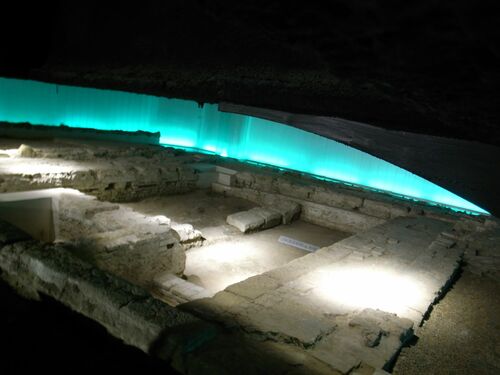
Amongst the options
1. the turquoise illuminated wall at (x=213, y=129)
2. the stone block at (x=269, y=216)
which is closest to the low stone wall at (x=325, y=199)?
the stone block at (x=269, y=216)

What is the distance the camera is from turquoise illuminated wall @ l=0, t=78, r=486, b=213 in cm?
1268

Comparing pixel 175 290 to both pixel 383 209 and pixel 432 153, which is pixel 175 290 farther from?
pixel 383 209

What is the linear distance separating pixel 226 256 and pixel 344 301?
120 inches

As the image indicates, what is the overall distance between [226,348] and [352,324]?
1346 mm

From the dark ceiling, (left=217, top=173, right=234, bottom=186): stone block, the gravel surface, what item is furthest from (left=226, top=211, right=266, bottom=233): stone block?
the dark ceiling

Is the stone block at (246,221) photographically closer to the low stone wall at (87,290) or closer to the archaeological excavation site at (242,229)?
the archaeological excavation site at (242,229)

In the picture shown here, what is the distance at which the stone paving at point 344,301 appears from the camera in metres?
3.22

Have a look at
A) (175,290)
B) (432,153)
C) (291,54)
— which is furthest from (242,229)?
(291,54)

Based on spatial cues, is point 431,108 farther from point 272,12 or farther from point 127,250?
point 127,250

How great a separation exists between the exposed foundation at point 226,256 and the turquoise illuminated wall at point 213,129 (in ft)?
10.2

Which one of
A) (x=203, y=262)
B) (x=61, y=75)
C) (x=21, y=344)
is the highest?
(x=61, y=75)

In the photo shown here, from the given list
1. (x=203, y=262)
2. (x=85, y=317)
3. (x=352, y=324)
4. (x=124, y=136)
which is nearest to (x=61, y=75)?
(x=85, y=317)

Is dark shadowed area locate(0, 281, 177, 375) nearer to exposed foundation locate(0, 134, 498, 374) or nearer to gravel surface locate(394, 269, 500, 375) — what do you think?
exposed foundation locate(0, 134, 498, 374)

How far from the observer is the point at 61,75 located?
166 cm
